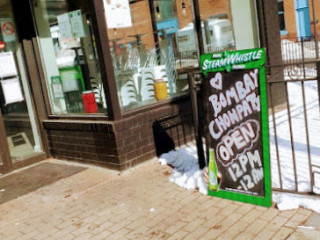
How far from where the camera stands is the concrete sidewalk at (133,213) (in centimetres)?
336

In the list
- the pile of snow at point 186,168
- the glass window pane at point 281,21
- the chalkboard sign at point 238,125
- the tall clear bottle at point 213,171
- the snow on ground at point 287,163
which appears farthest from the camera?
the glass window pane at point 281,21

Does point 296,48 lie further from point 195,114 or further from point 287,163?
point 195,114

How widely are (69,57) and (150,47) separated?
133cm

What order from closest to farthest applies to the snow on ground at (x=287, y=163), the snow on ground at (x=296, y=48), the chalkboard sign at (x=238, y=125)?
the chalkboard sign at (x=238, y=125)
the snow on ground at (x=287, y=163)
the snow on ground at (x=296, y=48)

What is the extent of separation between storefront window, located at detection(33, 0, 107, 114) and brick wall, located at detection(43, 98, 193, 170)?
33cm

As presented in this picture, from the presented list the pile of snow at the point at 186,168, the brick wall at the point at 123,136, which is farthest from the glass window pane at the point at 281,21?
the pile of snow at the point at 186,168

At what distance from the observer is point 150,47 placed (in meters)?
6.21

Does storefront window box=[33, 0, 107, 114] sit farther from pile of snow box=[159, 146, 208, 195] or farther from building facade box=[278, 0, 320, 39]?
building facade box=[278, 0, 320, 39]

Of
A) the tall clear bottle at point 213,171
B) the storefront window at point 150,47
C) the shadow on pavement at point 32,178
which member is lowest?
the shadow on pavement at point 32,178

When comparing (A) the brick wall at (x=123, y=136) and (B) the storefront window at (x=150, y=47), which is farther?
(B) the storefront window at (x=150, y=47)

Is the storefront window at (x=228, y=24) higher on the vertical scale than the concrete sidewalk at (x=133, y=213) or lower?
higher

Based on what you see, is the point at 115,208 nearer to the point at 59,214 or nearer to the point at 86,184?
the point at 59,214

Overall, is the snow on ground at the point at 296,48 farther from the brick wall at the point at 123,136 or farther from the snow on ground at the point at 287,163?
the brick wall at the point at 123,136

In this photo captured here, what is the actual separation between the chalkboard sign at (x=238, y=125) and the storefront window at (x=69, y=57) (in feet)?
7.08
